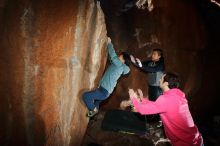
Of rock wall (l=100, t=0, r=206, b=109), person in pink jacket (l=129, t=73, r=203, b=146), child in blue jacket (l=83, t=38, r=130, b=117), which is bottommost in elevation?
person in pink jacket (l=129, t=73, r=203, b=146)

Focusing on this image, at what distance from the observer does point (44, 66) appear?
4.03 meters

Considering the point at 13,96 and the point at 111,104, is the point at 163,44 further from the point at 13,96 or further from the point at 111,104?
the point at 13,96

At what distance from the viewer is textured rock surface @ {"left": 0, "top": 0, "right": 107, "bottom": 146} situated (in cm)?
358

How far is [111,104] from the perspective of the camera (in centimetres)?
868

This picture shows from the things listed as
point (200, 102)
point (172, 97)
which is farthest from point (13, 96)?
point (200, 102)

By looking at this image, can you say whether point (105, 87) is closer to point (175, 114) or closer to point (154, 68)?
point (154, 68)

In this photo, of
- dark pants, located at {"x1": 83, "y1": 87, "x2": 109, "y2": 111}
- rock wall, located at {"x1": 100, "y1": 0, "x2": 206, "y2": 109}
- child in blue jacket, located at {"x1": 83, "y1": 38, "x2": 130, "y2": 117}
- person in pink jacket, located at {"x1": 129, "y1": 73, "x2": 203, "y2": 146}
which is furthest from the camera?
rock wall, located at {"x1": 100, "y1": 0, "x2": 206, "y2": 109}

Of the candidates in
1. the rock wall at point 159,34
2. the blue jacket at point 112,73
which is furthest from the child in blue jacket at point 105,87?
the rock wall at point 159,34

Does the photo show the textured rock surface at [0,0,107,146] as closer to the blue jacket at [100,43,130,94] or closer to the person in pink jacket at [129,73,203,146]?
the blue jacket at [100,43,130,94]

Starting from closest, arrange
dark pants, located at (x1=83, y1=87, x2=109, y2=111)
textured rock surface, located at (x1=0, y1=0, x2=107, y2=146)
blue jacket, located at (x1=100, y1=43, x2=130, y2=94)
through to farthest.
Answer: textured rock surface, located at (x1=0, y1=0, x2=107, y2=146) → dark pants, located at (x1=83, y1=87, x2=109, y2=111) → blue jacket, located at (x1=100, y1=43, x2=130, y2=94)

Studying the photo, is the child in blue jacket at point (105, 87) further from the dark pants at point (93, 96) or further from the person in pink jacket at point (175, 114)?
the person in pink jacket at point (175, 114)

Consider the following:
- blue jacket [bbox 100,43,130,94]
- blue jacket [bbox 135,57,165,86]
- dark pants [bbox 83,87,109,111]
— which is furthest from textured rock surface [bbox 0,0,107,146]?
blue jacket [bbox 135,57,165,86]

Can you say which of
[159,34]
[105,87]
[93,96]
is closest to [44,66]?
[93,96]

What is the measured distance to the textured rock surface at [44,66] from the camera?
3.58m
